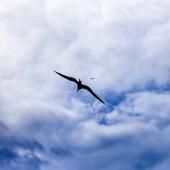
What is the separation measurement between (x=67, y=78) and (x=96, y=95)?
1252cm

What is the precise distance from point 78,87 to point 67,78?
5.16m

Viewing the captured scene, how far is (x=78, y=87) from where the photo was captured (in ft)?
359

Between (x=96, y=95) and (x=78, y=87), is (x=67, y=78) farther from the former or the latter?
(x=96, y=95)

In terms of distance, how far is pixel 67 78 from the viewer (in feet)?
361

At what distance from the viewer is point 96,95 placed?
113 meters

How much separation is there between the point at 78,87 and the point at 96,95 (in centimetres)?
793

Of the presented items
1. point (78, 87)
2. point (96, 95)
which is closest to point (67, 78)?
point (78, 87)
